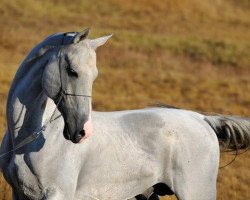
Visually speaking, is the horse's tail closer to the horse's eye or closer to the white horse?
the white horse

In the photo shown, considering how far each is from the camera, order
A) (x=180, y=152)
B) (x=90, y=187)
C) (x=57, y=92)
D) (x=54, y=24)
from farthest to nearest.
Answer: (x=54, y=24) → (x=180, y=152) → (x=90, y=187) → (x=57, y=92)

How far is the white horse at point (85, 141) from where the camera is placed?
282 inches

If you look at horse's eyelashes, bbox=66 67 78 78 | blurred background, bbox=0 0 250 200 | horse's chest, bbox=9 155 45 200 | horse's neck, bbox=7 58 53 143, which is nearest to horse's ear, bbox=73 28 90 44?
horse's eyelashes, bbox=66 67 78 78

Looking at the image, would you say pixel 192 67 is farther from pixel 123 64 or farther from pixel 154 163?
pixel 154 163

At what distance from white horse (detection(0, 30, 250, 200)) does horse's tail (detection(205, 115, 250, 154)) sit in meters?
0.05

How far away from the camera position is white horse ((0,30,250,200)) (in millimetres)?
7164

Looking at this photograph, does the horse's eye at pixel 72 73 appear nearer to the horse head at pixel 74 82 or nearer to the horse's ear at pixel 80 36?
the horse head at pixel 74 82

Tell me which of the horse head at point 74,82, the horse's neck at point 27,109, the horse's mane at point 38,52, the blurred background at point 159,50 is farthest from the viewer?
the blurred background at point 159,50

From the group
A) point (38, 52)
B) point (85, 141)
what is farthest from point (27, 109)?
point (85, 141)

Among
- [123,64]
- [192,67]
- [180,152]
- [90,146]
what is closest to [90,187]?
[90,146]

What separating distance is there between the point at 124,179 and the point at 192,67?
2865 cm

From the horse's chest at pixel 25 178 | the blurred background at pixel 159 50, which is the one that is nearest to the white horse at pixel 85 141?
the horse's chest at pixel 25 178

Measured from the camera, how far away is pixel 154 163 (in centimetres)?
841

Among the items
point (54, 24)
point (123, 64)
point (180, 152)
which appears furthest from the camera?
point (54, 24)
